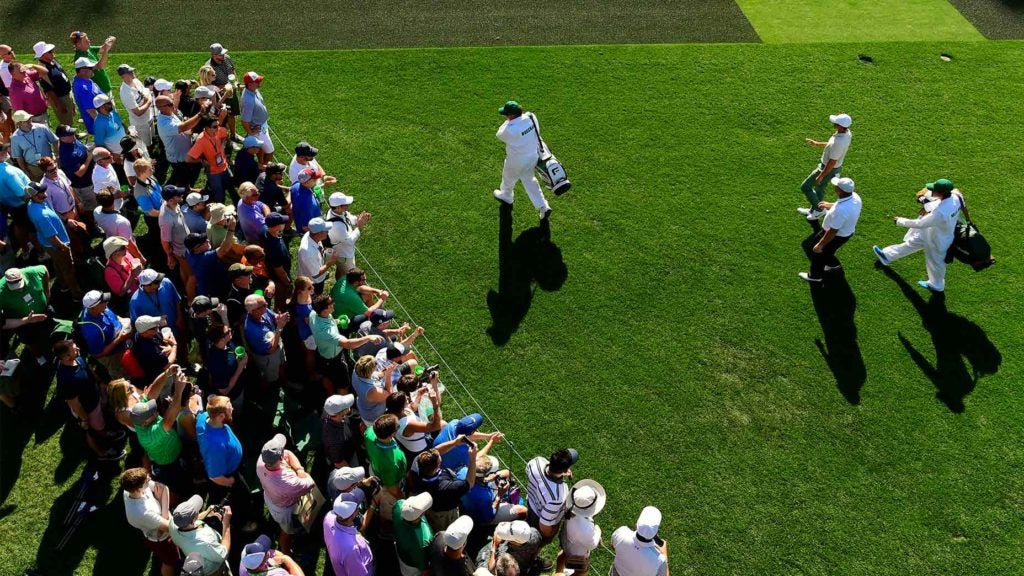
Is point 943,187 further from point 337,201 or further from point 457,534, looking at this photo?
point 457,534

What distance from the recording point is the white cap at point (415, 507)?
6.07m

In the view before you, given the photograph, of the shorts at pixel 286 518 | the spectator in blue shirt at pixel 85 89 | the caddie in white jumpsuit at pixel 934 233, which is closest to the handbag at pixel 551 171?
the caddie in white jumpsuit at pixel 934 233

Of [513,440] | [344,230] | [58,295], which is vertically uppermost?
[344,230]

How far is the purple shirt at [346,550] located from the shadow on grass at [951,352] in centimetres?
688

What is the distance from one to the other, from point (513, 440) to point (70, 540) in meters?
4.35

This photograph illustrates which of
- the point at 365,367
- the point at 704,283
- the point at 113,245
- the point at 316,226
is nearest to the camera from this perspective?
the point at 365,367

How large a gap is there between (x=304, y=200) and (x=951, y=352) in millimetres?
8068

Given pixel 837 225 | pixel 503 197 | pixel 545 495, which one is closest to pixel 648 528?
pixel 545 495

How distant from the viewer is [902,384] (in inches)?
369

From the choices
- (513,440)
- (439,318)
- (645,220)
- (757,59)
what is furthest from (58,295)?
(757,59)

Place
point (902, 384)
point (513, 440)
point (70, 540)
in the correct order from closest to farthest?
point (70, 540), point (513, 440), point (902, 384)

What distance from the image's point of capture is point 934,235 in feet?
33.4

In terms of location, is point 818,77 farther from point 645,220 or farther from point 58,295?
point 58,295

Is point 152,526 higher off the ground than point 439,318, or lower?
higher
